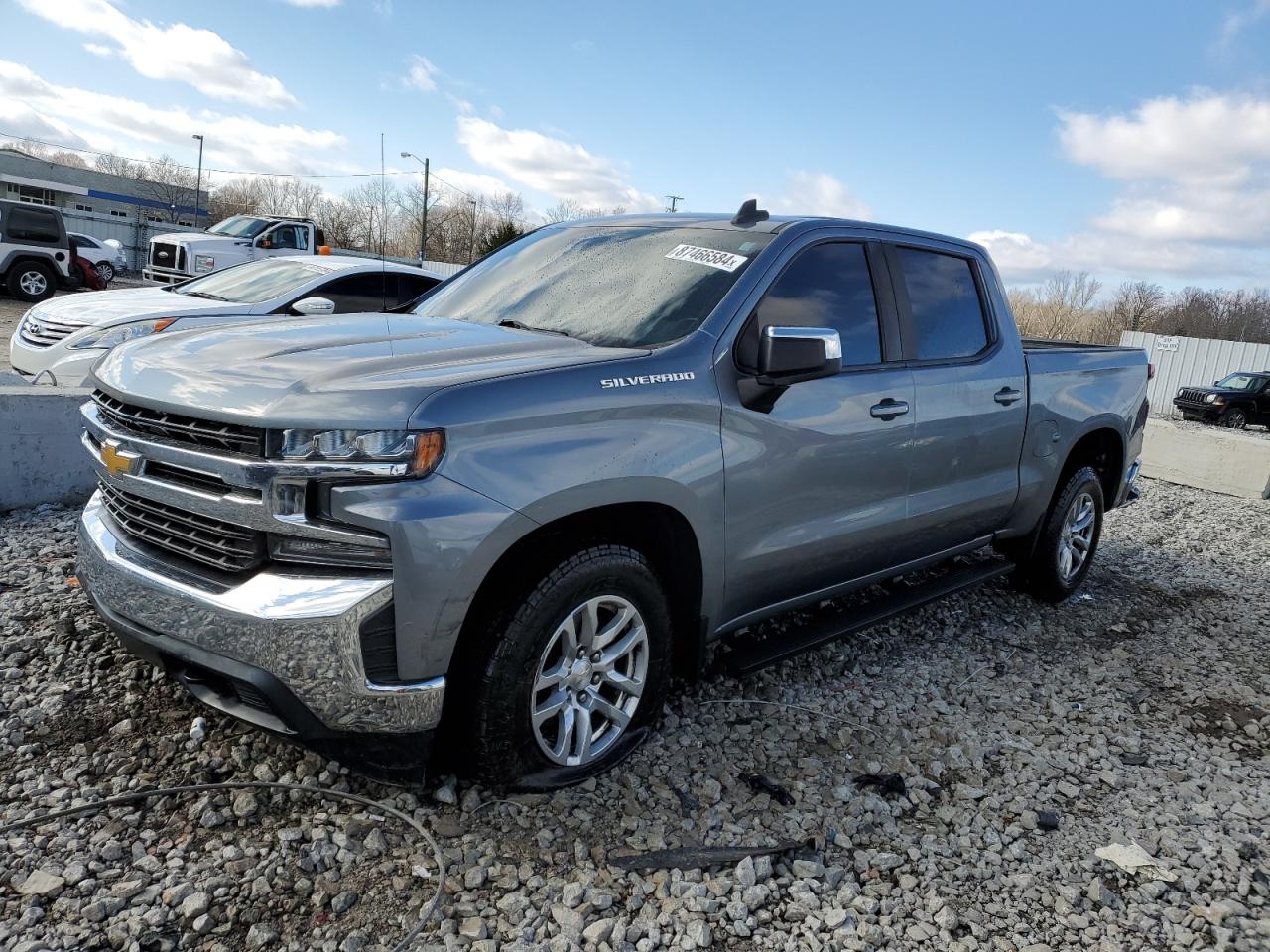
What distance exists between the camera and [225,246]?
17969 mm

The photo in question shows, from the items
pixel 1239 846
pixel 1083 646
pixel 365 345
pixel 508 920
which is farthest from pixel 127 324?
pixel 1239 846

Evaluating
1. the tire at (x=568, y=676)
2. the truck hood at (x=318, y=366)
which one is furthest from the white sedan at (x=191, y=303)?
the tire at (x=568, y=676)

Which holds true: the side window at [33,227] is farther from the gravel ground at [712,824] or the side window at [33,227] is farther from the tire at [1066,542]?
the tire at [1066,542]

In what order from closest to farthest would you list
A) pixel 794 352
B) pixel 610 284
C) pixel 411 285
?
pixel 794 352 → pixel 610 284 → pixel 411 285

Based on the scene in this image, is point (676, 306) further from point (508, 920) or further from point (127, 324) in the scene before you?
point (127, 324)

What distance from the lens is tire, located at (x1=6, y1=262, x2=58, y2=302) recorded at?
18.7m

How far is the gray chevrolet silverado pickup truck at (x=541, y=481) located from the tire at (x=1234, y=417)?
73.1 ft

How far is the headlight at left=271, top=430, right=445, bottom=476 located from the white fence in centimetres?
3322

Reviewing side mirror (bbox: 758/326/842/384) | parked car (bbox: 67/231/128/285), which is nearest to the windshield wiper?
side mirror (bbox: 758/326/842/384)

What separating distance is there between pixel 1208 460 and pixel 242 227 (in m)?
17.1

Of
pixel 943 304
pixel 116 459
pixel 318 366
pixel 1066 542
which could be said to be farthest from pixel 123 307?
pixel 1066 542

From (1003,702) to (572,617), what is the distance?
2.30 metres

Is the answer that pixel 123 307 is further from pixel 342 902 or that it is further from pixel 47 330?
pixel 342 902

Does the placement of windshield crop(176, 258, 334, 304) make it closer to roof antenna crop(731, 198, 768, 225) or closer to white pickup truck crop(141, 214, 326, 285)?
roof antenna crop(731, 198, 768, 225)
